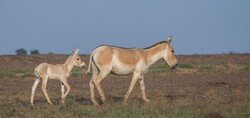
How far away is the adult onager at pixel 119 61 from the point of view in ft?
53.4

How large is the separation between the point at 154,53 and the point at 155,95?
6.16 feet

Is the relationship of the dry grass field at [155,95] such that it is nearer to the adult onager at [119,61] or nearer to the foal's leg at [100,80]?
the foal's leg at [100,80]

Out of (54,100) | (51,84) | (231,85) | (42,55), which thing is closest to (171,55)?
(54,100)

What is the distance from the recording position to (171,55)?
17.8m

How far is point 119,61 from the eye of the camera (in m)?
16.5

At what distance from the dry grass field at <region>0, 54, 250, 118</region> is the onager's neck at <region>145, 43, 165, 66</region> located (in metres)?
1.11

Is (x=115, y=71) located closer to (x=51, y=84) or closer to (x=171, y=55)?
(x=171, y=55)

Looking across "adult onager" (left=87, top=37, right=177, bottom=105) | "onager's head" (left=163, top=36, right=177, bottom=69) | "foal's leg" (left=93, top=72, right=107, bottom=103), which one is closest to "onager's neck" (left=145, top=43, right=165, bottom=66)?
"adult onager" (left=87, top=37, right=177, bottom=105)

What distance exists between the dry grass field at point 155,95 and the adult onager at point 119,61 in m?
0.66

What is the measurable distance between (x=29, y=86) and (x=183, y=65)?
436 inches

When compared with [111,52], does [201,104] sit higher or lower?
lower

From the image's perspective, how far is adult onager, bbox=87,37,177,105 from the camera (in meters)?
16.3

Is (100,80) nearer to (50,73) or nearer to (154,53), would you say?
(50,73)

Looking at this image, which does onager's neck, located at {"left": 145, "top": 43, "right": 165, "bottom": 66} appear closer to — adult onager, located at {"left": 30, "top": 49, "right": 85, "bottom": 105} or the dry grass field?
the dry grass field
